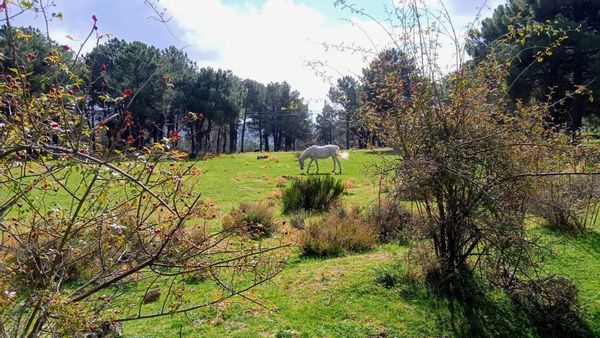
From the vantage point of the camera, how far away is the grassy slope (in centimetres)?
560

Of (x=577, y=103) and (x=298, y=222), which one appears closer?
(x=298, y=222)

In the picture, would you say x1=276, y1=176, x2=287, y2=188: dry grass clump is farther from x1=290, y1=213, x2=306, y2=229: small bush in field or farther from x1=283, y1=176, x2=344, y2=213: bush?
x1=290, y1=213, x2=306, y2=229: small bush in field

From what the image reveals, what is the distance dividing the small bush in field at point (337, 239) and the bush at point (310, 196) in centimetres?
456

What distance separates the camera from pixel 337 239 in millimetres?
8992

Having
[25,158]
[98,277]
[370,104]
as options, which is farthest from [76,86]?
[370,104]

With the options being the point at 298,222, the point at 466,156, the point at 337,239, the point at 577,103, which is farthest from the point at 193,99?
the point at 466,156

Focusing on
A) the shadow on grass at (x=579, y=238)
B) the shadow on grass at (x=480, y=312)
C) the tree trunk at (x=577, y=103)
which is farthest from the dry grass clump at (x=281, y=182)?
the tree trunk at (x=577, y=103)

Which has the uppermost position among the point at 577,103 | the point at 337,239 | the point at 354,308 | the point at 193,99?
the point at 193,99

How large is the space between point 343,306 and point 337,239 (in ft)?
9.41

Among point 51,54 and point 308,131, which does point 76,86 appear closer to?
point 51,54

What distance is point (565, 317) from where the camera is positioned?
5.62 metres

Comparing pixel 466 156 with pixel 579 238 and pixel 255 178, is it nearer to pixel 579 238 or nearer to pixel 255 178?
pixel 579 238

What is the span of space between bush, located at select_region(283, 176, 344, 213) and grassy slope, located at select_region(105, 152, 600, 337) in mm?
5505

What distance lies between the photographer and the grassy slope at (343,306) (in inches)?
221
